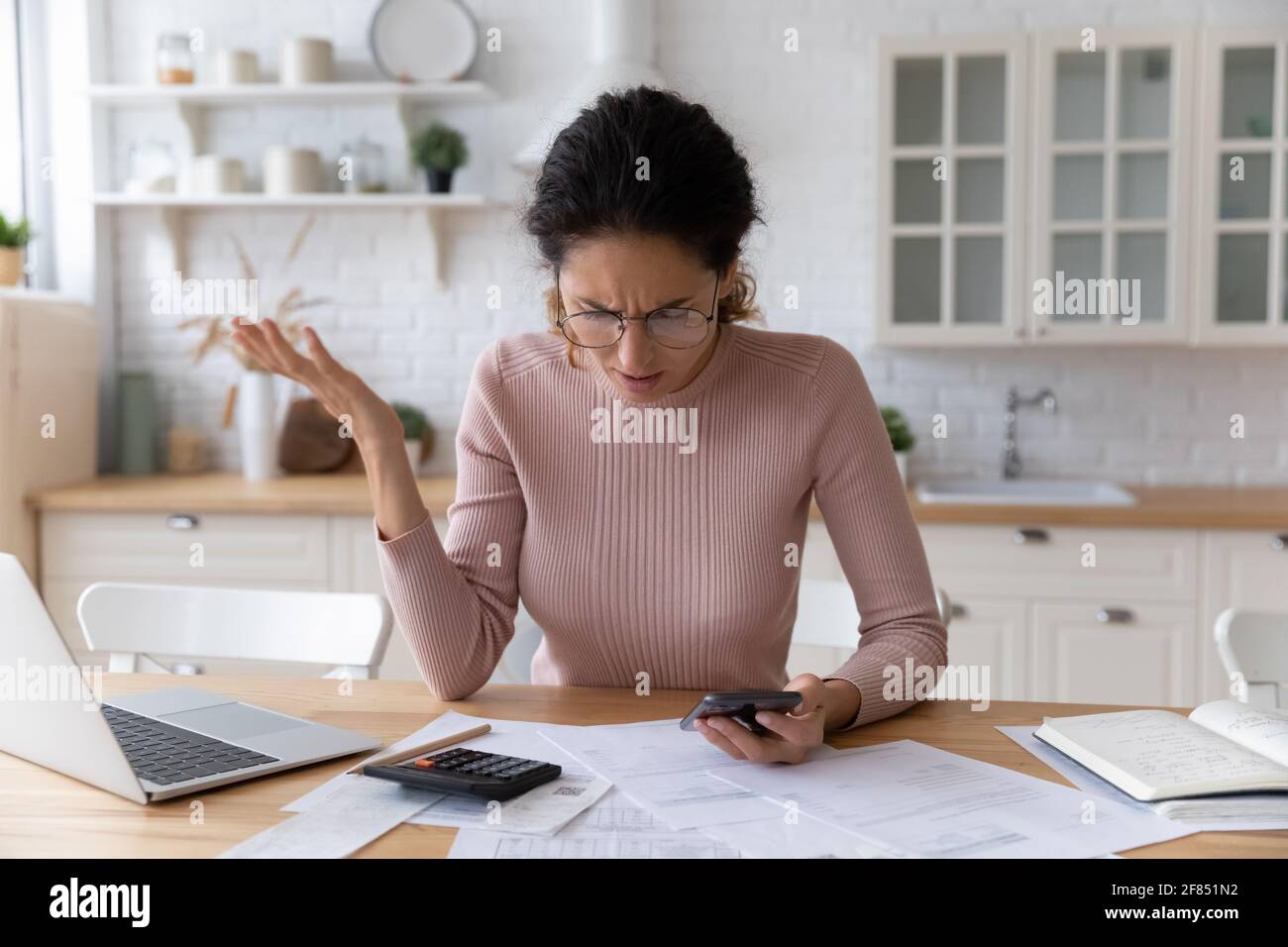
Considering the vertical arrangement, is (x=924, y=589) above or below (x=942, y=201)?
below

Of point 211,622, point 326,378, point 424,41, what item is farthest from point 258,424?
point 326,378

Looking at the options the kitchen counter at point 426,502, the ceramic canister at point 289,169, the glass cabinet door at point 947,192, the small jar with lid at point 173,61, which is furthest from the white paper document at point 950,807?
the small jar with lid at point 173,61

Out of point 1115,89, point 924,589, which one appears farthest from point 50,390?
point 1115,89

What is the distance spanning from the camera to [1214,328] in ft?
9.73

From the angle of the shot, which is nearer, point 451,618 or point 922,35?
point 451,618

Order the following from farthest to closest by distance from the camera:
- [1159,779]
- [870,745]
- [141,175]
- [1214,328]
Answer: [141,175] < [1214,328] < [870,745] < [1159,779]

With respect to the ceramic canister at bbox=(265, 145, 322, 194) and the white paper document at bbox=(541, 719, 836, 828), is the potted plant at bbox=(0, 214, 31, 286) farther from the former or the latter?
the white paper document at bbox=(541, 719, 836, 828)

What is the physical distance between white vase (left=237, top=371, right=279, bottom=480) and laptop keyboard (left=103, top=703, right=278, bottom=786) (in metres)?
2.19

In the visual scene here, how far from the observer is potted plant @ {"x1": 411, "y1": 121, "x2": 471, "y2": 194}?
3.28 m

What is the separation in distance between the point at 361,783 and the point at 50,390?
250 centimetres

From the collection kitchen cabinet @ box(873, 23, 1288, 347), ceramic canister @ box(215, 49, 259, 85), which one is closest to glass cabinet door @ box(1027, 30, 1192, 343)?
kitchen cabinet @ box(873, 23, 1288, 347)

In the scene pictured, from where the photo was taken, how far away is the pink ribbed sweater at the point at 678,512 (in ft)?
4.91

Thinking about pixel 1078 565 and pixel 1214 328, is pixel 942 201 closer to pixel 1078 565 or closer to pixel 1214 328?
pixel 1214 328

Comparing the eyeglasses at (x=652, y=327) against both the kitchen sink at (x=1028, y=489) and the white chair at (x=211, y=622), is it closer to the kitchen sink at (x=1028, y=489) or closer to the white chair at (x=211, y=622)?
the white chair at (x=211, y=622)
